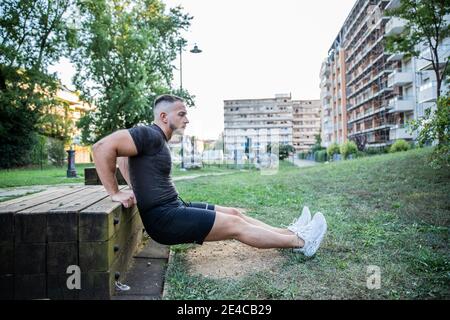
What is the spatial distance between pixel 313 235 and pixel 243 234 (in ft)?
2.48

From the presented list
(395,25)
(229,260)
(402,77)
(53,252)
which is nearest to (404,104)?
(402,77)

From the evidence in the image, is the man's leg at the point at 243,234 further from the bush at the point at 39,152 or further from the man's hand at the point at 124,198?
the bush at the point at 39,152

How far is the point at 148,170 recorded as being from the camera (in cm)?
275

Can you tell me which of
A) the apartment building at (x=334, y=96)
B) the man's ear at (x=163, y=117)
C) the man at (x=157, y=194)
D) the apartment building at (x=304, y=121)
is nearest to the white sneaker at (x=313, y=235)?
the man at (x=157, y=194)

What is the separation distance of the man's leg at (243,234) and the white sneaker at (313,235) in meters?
0.17

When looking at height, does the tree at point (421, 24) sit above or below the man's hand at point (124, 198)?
above

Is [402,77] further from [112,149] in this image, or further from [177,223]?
[112,149]

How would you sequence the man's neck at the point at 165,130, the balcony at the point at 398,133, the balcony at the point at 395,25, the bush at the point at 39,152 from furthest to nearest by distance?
the balcony at the point at 398,133
the balcony at the point at 395,25
the bush at the point at 39,152
the man's neck at the point at 165,130

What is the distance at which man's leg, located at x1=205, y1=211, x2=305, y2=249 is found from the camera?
285 cm

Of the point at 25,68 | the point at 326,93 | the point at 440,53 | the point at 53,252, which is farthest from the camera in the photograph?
the point at 326,93

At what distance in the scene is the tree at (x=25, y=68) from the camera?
21609 mm

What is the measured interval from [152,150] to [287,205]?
14.2ft
